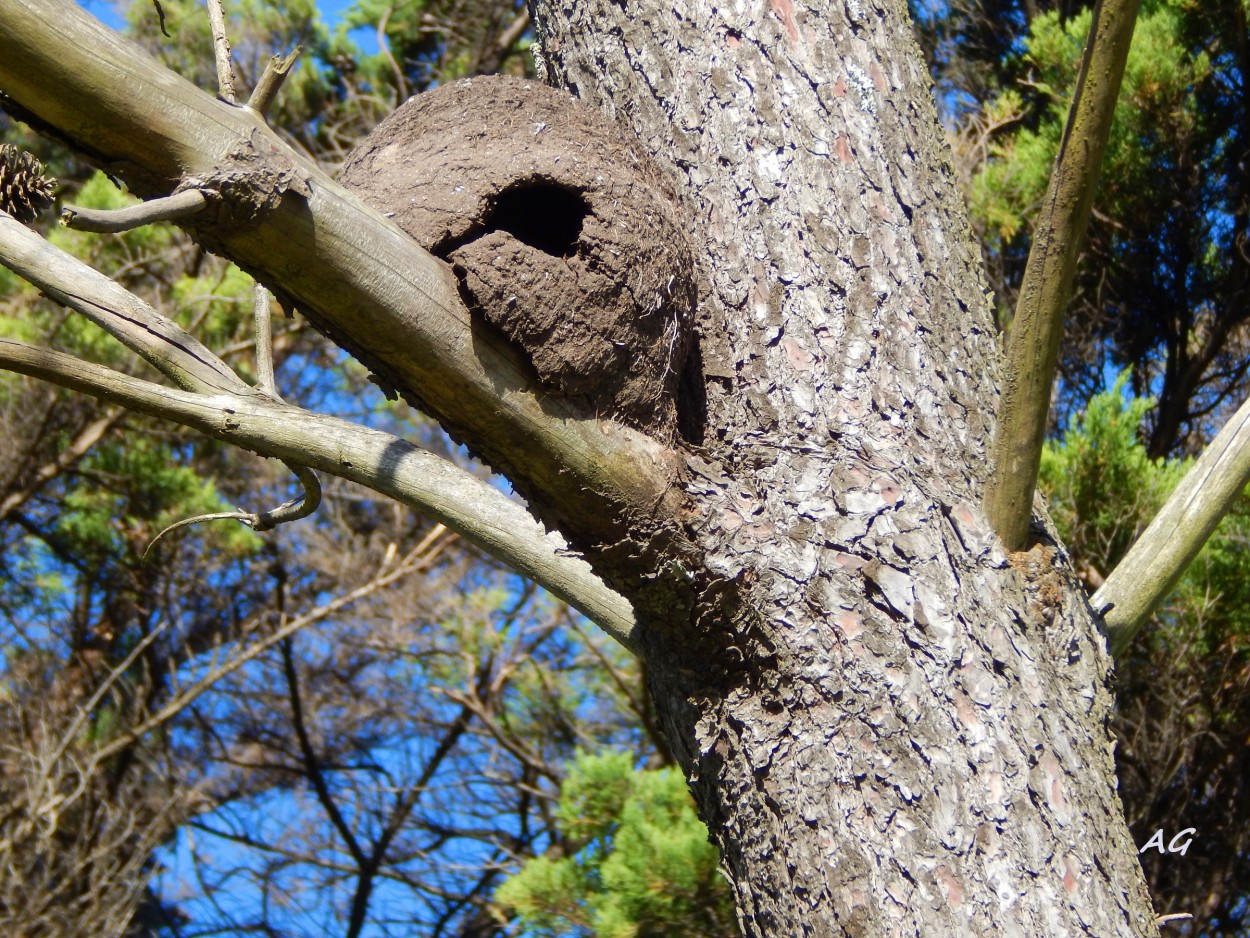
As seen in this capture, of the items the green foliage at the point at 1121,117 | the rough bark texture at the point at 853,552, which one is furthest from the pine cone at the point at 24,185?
the green foliage at the point at 1121,117

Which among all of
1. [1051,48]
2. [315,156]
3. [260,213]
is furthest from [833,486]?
[315,156]

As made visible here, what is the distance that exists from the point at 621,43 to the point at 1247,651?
4.07 metres

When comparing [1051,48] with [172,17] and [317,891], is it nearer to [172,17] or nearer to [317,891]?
[172,17]

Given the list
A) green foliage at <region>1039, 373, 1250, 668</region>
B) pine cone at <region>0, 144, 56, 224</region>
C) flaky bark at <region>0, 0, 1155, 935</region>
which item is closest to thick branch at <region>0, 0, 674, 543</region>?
flaky bark at <region>0, 0, 1155, 935</region>

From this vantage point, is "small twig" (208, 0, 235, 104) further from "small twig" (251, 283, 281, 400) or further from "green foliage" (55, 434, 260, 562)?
"green foliage" (55, 434, 260, 562)

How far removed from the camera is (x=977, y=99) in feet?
23.3

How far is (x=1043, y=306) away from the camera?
1.70 m

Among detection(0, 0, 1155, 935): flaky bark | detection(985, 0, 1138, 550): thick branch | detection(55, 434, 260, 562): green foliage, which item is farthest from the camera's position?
detection(55, 434, 260, 562): green foliage

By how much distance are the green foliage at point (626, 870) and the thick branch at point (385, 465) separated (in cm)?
286

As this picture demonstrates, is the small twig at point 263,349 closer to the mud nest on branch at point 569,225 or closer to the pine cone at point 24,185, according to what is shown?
the mud nest on branch at point 569,225

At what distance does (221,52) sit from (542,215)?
24.2 inches

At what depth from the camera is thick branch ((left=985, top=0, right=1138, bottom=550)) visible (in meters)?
1.61

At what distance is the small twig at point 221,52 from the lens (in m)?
1.65

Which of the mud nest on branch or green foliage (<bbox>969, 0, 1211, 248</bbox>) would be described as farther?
green foliage (<bbox>969, 0, 1211, 248</bbox>)
